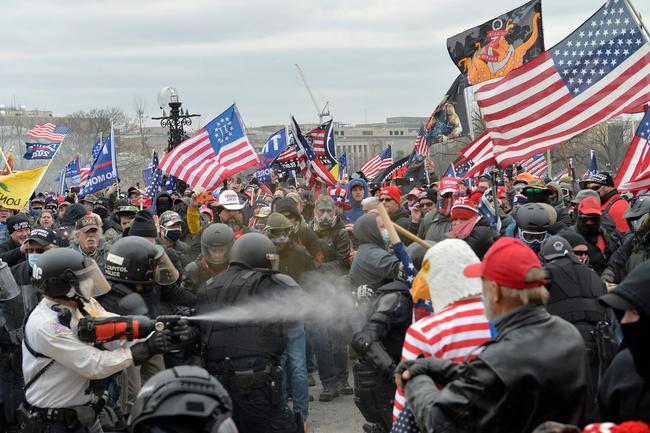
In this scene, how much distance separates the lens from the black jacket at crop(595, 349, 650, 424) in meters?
3.66

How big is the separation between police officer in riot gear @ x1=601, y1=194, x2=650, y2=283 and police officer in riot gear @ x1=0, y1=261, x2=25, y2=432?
216 inches

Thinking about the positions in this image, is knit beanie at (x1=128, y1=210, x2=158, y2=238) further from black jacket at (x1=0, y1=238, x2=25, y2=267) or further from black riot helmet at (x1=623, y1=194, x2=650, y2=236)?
black riot helmet at (x1=623, y1=194, x2=650, y2=236)

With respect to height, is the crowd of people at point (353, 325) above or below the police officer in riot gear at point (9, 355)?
above

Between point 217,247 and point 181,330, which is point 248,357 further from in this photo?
point 217,247

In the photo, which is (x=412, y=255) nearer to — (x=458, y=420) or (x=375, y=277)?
(x=375, y=277)

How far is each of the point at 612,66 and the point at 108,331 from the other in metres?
5.74

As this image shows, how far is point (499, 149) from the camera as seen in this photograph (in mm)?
8898

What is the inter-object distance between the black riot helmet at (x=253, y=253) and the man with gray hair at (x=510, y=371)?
2.81 m

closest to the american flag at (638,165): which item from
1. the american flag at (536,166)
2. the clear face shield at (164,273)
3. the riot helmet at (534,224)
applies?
the riot helmet at (534,224)

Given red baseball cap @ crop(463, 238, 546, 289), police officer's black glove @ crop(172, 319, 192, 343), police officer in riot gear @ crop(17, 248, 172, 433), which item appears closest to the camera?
red baseball cap @ crop(463, 238, 546, 289)

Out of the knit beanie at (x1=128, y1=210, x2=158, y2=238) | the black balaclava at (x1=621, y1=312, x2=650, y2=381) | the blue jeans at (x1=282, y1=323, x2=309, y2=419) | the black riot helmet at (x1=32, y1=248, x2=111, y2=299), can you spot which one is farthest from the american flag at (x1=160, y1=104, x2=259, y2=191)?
the black balaclava at (x1=621, y1=312, x2=650, y2=381)

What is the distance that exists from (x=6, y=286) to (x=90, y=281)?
8.84 ft

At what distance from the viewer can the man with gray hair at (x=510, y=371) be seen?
147 inches

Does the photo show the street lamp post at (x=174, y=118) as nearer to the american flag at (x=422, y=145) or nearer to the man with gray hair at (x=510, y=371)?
the american flag at (x=422, y=145)
